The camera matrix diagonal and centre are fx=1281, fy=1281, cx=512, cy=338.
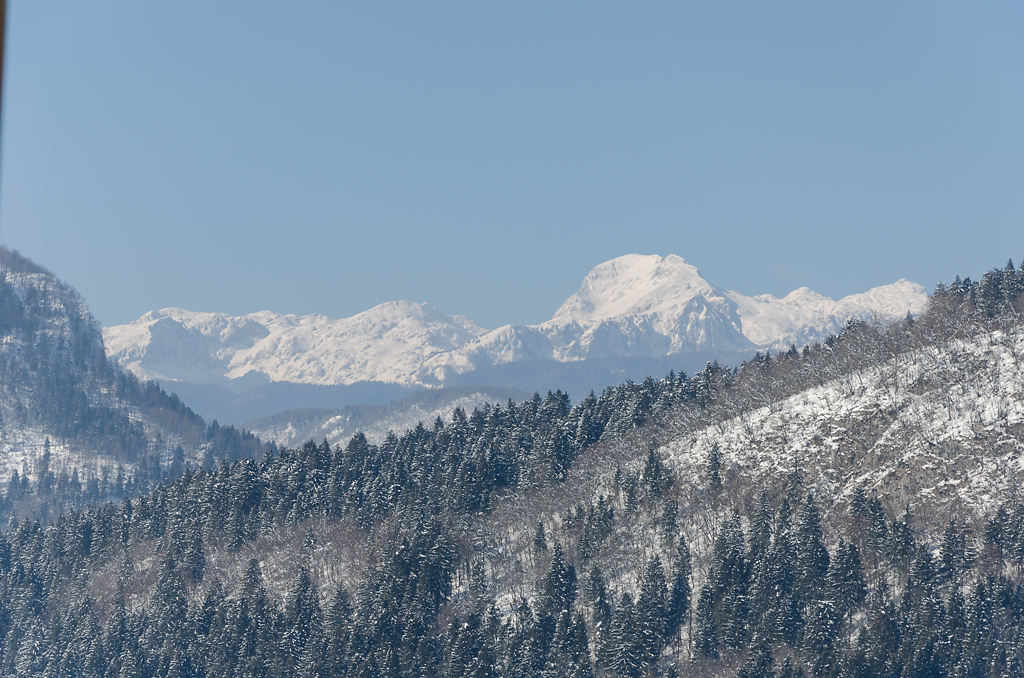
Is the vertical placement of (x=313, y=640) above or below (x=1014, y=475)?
below

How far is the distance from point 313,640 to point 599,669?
46452 millimetres

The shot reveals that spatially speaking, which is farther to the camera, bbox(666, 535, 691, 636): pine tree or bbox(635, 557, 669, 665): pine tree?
bbox(666, 535, 691, 636): pine tree

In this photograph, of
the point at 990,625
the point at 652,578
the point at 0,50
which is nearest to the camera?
the point at 0,50

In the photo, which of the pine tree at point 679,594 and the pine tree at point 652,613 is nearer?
the pine tree at point 652,613

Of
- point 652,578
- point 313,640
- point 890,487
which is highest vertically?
point 890,487

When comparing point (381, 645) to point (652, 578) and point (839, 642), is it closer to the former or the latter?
point (652, 578)

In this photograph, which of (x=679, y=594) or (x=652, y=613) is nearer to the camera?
(x=652, y=613)

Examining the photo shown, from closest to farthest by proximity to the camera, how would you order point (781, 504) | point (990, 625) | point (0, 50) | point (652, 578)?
point (0, 50)
point (990, 625)
point (652, 578)
point (781, 504)

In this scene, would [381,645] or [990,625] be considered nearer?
[990,625]

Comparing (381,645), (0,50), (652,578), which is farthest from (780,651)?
(0,50)

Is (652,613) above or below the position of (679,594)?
below

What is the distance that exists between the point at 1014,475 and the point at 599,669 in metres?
71.7

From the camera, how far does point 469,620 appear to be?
18925cm

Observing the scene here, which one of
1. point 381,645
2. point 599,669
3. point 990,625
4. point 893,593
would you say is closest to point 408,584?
point 381,645
